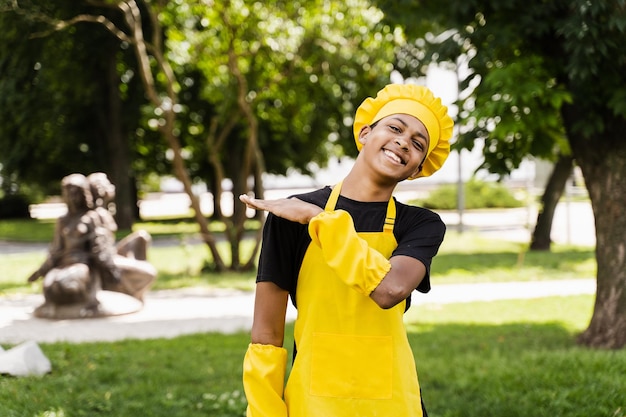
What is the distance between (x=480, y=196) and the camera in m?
36.7

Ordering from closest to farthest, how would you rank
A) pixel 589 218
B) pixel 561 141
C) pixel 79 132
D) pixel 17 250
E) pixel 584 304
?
1. pixel 561 141
2. pixel 584 304
3. pixel 17 250
4. pixel 79 132
5. pixel 589 218

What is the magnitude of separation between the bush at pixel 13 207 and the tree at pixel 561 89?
3338 cm

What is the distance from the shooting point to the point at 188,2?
14.2 metres

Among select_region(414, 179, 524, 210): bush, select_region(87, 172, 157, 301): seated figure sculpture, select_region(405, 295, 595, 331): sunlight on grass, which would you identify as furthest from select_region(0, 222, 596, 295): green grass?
select_region(414, 179, 524, 210): bush

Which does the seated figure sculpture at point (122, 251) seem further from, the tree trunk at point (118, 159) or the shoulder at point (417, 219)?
the tree trunk at point (118, 159)

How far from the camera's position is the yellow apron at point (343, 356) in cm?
251

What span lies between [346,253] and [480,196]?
3516 cm

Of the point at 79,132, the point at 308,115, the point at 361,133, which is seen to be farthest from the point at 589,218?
the point at 361,133

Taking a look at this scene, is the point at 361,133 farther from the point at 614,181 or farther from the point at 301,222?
the point at 614,181

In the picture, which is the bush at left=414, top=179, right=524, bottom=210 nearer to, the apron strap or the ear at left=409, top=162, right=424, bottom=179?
the ear at left=409, top=162, right=424, bottom=179

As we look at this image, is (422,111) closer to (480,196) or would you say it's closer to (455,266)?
(455,266)

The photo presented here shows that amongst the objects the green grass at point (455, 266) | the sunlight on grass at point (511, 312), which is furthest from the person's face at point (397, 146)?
the green grass at point (455, 266)

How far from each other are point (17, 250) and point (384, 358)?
2158cm

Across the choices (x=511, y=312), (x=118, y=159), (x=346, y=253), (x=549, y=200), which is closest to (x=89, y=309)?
(x=511, y=312)
